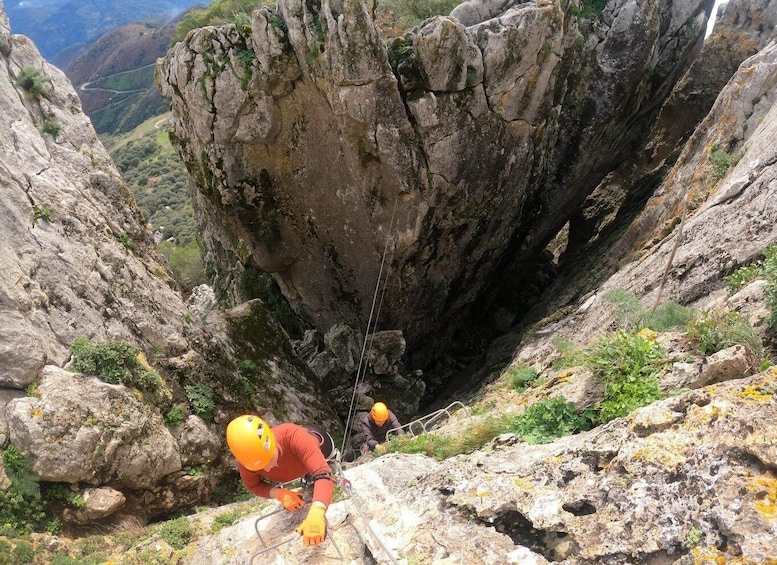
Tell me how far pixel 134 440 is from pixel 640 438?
723cm

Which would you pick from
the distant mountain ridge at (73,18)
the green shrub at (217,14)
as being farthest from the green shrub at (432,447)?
the distant mountain ridge at (73,18)

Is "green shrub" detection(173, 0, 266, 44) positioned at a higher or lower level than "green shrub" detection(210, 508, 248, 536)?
higher

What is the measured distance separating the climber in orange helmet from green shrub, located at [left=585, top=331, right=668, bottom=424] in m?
3.05

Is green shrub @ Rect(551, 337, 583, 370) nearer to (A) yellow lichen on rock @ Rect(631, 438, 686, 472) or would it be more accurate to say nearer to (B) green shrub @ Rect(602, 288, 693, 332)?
(B) green shrub @ Rect(602, 288, 693, 332)

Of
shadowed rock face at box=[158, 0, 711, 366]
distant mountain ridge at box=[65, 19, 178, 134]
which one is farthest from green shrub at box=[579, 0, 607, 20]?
distant mountain ridge at box=[65, 19, 178, 134]

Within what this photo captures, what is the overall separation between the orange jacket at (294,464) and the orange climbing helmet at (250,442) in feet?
0.80

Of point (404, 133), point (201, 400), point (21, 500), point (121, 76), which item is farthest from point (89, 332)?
point (121, 76)

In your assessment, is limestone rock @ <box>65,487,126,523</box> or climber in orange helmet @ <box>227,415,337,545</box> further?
limestone rock @ <box>65,487,126,523</box>

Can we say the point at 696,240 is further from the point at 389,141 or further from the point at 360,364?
the point at 360,364

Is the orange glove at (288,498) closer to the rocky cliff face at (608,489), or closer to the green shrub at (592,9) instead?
the rocky cliff face at (608,489)

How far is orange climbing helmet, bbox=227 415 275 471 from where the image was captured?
4395 millimetres

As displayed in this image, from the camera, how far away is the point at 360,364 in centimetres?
1588

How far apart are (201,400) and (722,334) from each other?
866 centimetres

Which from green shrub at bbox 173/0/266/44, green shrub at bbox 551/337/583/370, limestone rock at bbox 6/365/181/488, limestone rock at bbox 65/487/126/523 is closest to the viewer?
limestone rock at bbox 6/365/181/488
